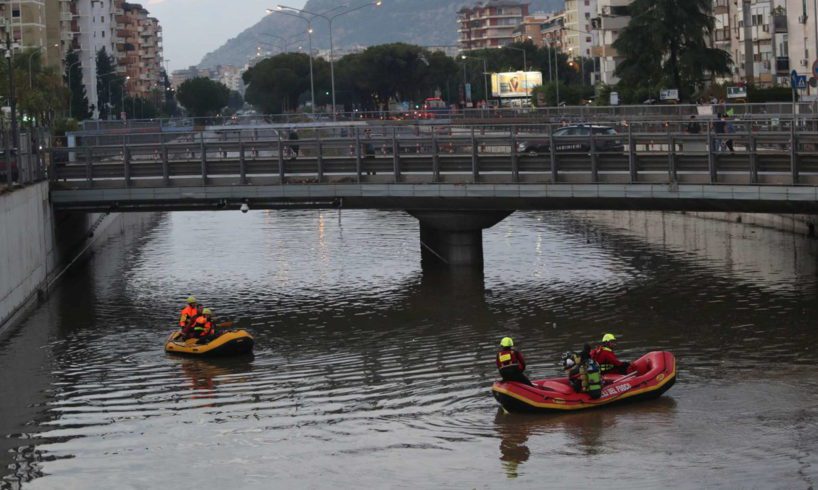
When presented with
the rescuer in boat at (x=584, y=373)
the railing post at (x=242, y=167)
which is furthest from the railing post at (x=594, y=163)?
the rescuer in boat at (x=584, y=373)

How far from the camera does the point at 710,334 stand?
36688mm

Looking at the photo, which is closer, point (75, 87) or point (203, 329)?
point (203, 329)

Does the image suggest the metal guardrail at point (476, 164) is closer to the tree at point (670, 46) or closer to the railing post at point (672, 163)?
the railing post at point (672, 163)

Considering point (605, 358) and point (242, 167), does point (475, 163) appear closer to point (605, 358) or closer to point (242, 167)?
point (242, 167)

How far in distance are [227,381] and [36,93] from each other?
67.5m

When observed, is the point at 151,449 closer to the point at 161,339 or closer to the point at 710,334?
the point at 161,339

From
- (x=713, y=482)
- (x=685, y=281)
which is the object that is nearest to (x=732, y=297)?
(x=685, y=281)

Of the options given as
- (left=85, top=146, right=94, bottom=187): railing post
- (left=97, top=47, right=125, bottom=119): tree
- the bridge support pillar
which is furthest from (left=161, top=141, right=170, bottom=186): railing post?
(left=97, top=47, right=125, bottom=119): tree

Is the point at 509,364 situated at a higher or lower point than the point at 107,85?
lower

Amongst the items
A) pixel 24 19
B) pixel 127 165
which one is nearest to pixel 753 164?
pixel 127 165

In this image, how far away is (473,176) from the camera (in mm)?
46031

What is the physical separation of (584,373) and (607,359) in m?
1.68

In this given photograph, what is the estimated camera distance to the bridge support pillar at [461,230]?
4938 centimetres

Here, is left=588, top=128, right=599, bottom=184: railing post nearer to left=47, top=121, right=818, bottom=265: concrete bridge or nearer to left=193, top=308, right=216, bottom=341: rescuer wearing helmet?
left=47, top=121, right=818, bottom=265: concrete bridge
